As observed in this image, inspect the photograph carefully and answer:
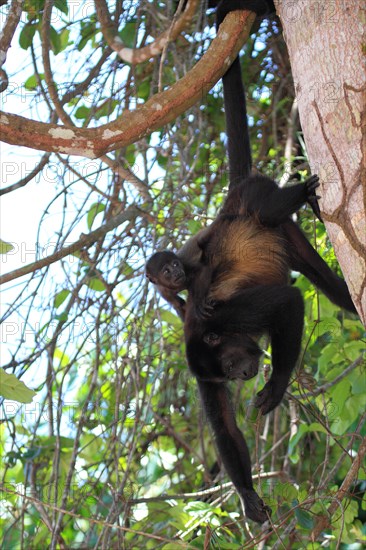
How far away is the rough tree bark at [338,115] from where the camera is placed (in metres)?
Result: 1.94

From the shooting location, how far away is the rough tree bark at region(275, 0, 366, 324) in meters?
1.94

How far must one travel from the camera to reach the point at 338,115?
2.02 meters

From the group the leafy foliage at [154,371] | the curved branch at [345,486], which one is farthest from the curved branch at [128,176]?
the curved branch at [345,486]

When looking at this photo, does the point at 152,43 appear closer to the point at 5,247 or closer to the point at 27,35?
the point at 27,35

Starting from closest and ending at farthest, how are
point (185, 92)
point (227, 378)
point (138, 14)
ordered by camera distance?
point (185, 92)
point (227, 378)
point (138, 14)

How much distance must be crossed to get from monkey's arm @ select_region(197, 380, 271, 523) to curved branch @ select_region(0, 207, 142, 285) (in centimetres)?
86

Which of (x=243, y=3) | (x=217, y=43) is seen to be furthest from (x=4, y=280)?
(x=243, y=3)

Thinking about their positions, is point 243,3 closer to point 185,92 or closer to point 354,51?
point 185,92

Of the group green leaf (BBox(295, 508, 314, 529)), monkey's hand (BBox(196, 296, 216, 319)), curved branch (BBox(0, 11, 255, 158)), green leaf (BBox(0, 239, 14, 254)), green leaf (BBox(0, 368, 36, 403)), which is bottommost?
green leaf (BBox(295, 508, 314, 529))

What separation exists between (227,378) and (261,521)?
2.03 ft

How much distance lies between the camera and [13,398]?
6.98ft

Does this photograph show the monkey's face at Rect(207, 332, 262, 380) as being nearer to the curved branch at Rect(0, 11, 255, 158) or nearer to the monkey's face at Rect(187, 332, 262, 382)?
the monkey's face at Rect(187, 332, 262, 382)

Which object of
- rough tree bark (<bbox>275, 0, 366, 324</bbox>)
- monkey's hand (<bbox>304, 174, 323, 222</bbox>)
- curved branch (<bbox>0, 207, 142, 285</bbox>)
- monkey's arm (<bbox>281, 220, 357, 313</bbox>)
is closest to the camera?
rough tree bark (<bbox>275, 0, 366, 324</bbox>)

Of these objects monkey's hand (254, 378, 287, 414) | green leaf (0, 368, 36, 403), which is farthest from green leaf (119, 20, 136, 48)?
green leaf (0, 368, 36, 403)
